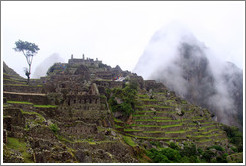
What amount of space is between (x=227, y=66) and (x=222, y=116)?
2527 cm

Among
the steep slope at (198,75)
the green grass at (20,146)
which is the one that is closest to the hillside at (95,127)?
the green grass at (20,146)

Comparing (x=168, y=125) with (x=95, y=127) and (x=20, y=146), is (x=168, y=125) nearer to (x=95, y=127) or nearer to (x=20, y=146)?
(x=95, y=127)

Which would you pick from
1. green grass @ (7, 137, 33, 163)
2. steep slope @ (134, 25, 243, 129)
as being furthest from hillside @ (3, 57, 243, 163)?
steep slope @ (134, 25, 243, 129)

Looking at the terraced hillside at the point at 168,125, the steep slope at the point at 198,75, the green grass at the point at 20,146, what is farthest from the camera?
the steep slope at the point at 198,75

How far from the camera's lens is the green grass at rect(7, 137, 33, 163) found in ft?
41.3

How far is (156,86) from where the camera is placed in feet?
154

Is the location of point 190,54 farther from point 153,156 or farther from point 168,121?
point 153,156

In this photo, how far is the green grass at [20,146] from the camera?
1259 cm

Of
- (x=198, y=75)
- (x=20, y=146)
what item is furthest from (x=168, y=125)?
(x=198, y=75)

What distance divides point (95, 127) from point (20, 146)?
8.81 m

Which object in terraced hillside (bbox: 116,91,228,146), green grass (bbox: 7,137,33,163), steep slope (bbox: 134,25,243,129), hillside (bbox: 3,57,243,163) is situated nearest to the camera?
green grass (bbox: 7,137,33,163)

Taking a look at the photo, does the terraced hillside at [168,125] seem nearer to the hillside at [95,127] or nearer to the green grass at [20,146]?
the hillside at [95,127]

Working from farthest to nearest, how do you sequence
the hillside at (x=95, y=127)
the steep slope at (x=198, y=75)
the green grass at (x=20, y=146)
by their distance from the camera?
the steep slope at (x=198, y=75), the hillside at (x=95, y=127), the green grass at (x=20, y=146)

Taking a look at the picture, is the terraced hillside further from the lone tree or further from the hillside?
the lone tree
